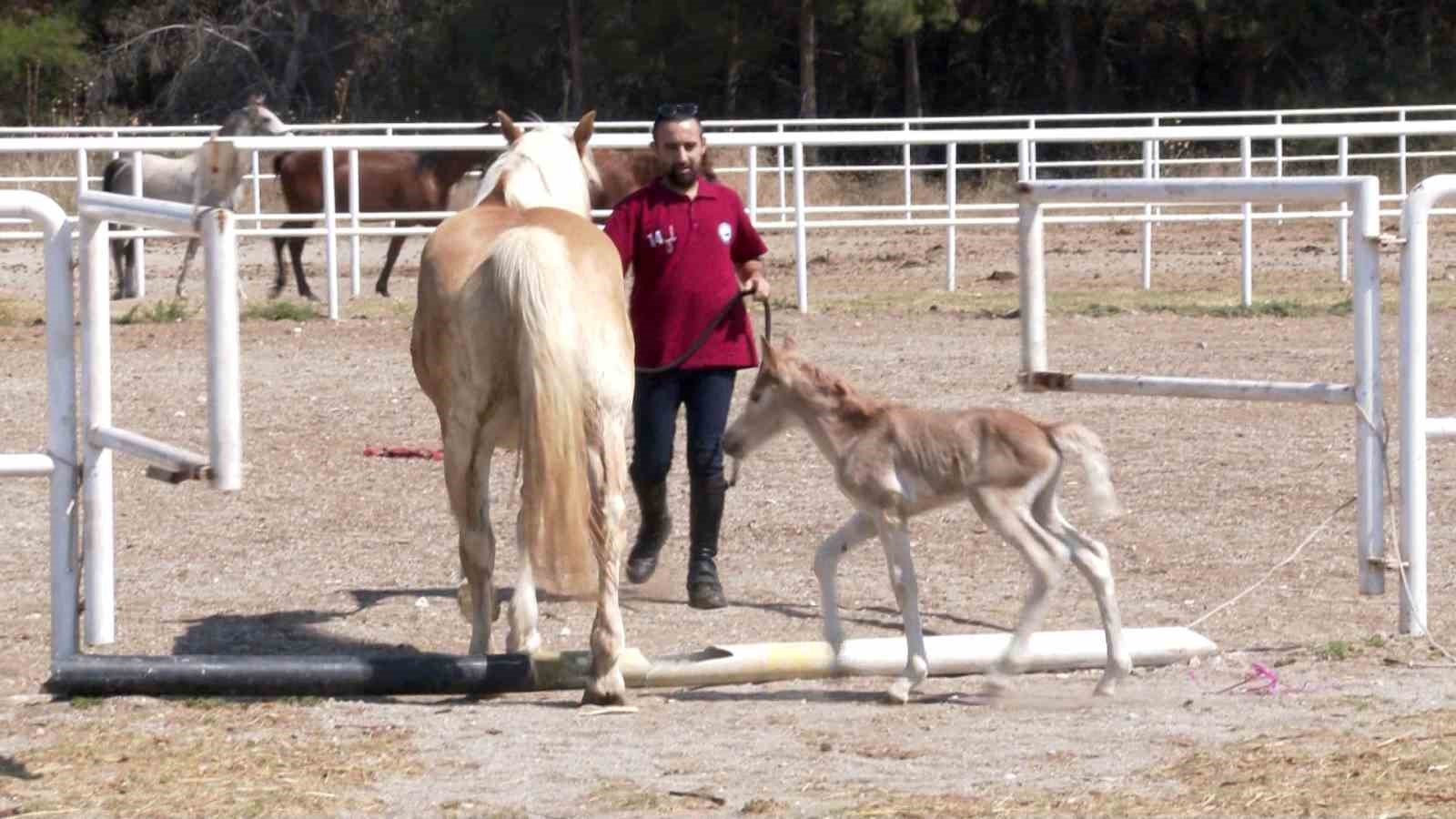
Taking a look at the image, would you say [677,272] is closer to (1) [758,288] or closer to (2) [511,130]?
(1) [758,288]

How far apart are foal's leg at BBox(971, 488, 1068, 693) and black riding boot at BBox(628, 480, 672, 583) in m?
1.75

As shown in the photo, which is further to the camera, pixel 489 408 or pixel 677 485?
pixel 677 485

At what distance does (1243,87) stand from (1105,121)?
405 centimetres

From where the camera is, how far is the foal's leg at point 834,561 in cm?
544

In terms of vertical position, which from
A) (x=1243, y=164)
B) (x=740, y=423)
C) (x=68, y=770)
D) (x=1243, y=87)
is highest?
(x=1243, y=87)

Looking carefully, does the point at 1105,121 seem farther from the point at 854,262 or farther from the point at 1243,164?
the point at 1243,164

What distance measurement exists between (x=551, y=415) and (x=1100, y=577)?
1539 millimetres

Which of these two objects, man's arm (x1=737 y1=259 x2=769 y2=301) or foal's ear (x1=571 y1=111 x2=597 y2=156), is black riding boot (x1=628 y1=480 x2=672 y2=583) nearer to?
man's arm (x1=737 y1=259 x2=769 y2=301)

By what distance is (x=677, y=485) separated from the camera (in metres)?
8.73

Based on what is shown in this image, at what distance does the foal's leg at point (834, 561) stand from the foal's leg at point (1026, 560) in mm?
341

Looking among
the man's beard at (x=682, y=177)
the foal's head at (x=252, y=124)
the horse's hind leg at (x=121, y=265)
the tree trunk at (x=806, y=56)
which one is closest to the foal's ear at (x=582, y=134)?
the man's beard at (x=682, y=177)

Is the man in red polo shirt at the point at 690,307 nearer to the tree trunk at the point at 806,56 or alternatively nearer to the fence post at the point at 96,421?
the fence post at the point at 96,421

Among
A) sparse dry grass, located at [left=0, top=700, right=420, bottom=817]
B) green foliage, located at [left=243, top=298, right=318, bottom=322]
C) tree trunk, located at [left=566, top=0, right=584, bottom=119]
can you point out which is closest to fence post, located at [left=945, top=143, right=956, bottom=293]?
green foliage, located at [left=243, top=298, right=318, bottom=322]

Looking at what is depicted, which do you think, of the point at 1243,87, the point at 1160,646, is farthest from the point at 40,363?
the point at 1243,87
